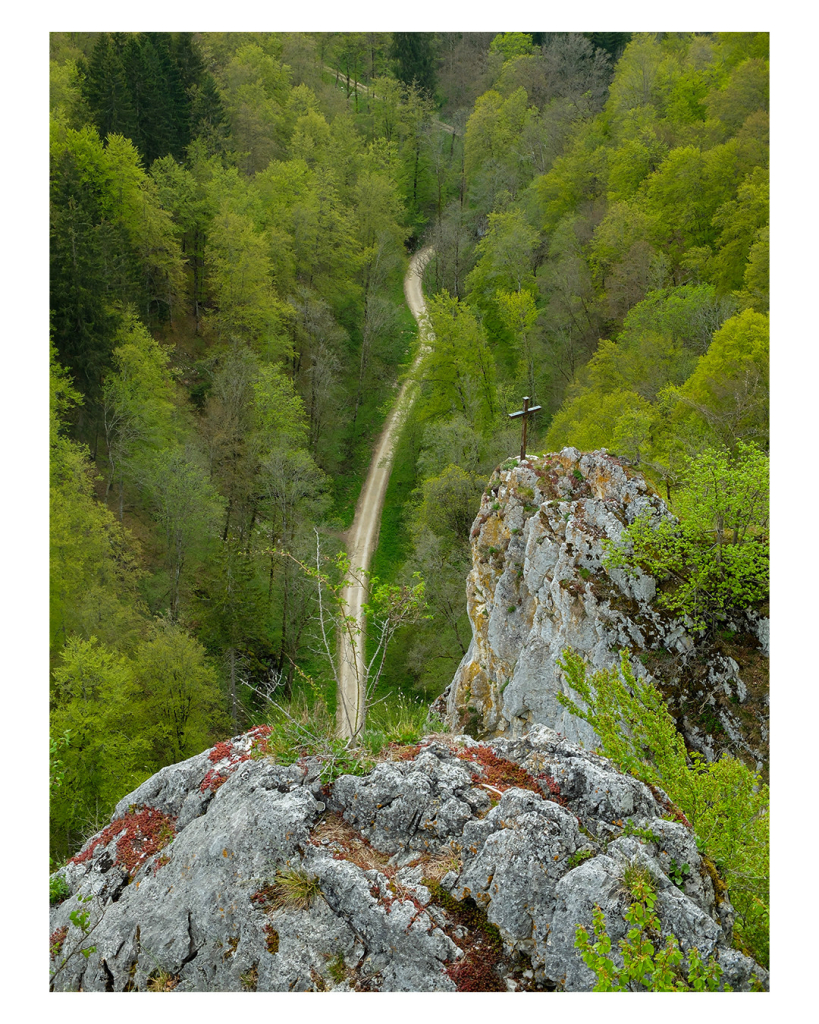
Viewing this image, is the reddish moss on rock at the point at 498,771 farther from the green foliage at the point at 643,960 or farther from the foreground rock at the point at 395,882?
the green foliage at the point at 643,960

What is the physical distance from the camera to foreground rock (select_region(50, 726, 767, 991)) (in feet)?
19.5

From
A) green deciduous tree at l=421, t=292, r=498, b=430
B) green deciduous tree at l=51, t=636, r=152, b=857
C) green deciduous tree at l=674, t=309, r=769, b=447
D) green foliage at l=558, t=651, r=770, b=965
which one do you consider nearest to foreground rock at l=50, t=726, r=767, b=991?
green foliage at l=558, t=651, r=770, b=965

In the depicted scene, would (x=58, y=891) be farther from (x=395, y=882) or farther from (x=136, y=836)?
(x=395, y=882)

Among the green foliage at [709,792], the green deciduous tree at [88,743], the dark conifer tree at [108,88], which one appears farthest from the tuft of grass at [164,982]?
the dark conifer tree at [108,88]

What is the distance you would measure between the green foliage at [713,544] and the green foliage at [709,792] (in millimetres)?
3241

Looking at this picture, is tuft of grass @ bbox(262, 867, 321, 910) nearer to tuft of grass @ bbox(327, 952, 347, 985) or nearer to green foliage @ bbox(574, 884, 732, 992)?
tuft of grass @ bbox(327, 952, 347, 985)

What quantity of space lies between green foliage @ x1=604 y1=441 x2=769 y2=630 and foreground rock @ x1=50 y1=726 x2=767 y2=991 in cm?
611

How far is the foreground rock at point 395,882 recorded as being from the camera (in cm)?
595

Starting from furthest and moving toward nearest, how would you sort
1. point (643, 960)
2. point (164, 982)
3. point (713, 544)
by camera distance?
point (713, 544), point (164, 982), point (643, 960)

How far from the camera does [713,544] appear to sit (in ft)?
41.8

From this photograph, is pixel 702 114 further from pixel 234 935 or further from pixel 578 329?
pixel 234 935

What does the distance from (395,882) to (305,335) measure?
3643 cm

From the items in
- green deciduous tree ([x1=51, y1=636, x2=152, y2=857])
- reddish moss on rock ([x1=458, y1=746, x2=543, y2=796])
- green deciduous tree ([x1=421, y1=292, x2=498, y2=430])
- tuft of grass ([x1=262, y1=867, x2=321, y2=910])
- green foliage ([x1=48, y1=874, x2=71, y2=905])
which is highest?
green deciduous tree ([x1=421, y1=292, x2=498, y2=430])

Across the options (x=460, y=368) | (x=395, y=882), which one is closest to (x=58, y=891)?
(x=395, y=882)
